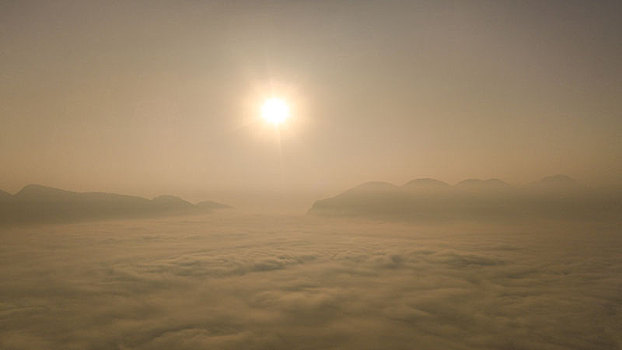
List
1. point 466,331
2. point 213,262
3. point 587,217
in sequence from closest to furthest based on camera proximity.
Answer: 1. point 466,331
2. point 213,262
3. point 587,217

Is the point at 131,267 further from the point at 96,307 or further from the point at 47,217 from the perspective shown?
the point at 47,217

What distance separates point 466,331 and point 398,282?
4055mm

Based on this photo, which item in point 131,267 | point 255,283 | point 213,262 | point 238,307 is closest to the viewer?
point 238,307

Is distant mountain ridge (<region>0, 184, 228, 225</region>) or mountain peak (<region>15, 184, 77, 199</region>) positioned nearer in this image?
distant mountain ridge (<region>0, 184, 228, 225</region>)

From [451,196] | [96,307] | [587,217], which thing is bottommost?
[96,307]

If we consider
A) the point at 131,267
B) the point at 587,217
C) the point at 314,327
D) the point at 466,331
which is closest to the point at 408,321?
the point at 466,331

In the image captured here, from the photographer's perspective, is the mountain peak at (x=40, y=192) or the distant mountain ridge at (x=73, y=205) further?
the mountain peak at (x=40, y=192)

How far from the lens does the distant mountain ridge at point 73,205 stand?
182 feet

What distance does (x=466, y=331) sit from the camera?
5855 millimetres

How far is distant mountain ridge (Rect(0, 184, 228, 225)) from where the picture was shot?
55.6 meters

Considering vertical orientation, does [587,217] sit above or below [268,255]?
above

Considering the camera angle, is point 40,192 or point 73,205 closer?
point 73,205

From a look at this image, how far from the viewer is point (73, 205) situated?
211 ft

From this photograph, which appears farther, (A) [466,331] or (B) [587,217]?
(B) [587,217]
